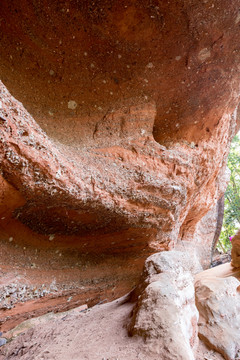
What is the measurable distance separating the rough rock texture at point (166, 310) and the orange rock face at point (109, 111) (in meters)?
0.70

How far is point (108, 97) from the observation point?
7.54 ft

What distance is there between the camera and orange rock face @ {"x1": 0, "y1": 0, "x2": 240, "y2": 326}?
1812 mm

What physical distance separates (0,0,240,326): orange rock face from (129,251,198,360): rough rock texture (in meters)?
0.70

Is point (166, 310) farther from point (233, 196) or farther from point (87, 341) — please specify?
point (233, 196)

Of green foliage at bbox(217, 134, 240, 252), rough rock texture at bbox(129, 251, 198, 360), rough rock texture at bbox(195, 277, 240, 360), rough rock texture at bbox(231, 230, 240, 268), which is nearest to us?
rough rock texture at bbox(129, 251, 198, 360)

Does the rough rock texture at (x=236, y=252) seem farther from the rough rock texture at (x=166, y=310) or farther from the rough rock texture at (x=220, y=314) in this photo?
the rough rock texture at (x=166, y=310)

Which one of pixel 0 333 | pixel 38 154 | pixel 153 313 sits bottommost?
pixel 0 333

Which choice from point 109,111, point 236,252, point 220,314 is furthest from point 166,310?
point 236,252

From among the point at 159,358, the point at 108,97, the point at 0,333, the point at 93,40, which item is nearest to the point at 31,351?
the point at 0,333

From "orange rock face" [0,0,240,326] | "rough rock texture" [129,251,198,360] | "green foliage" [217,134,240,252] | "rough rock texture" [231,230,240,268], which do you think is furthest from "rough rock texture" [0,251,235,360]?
Answer: "green foliage" [217,134,240,252]

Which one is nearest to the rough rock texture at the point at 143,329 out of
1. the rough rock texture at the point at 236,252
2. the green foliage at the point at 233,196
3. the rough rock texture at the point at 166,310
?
the rough rock texture at the point at 166,310

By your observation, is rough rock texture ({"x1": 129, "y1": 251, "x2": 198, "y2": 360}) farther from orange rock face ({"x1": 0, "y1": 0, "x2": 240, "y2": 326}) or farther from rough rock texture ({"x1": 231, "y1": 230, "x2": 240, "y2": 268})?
rough rock texture ({"x1": 231, "y1": 230, "x2": 240, "y2": 268})

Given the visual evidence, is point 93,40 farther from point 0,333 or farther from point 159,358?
point 0,333

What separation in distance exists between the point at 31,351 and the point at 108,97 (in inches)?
86.3
